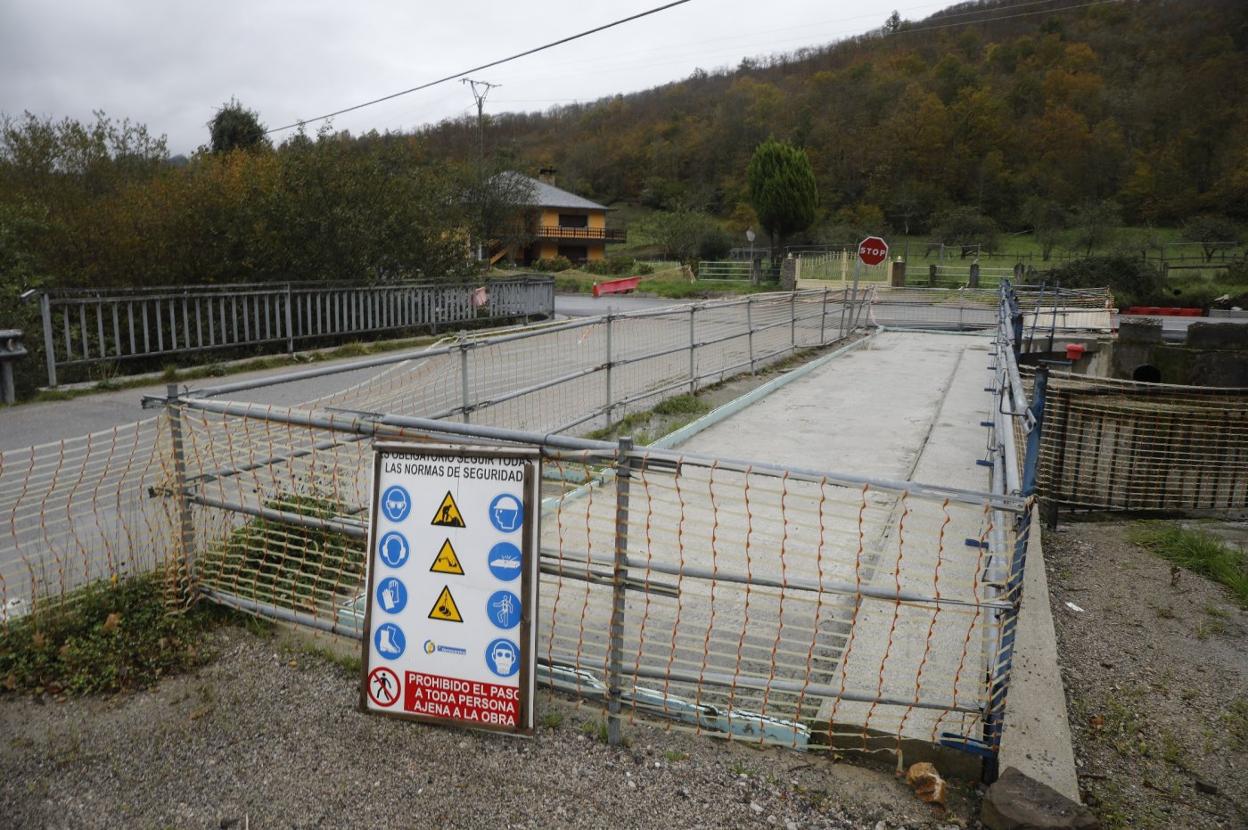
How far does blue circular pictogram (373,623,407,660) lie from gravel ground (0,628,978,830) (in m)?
0.41

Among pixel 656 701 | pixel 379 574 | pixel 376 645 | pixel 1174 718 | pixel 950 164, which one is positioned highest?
pixel 950 164

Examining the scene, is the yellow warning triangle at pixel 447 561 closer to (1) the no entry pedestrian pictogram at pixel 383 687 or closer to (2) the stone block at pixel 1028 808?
(1) the no entry pedestrian pictogram at pixel 383 687

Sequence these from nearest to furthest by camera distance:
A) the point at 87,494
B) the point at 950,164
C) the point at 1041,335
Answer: the point at 87,494, the point at 1041,335, the point at 950,164

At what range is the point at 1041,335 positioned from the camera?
23062 millimetres

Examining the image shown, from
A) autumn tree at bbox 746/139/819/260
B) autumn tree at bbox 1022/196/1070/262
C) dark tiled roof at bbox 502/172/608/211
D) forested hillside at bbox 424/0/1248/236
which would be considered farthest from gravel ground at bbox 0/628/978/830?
dark tiled roof at bbox 502/172/608/211

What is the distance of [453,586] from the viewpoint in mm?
3604

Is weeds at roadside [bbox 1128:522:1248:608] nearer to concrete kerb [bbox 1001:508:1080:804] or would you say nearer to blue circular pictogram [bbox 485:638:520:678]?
concrete kerb [bbox 1001:508:1080:804]

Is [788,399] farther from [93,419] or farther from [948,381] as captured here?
[93,419]

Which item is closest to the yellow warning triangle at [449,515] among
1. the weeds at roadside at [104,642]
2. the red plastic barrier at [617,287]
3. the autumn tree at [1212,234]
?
the weeds at roadside at [104,642]

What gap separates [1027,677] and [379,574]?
307cm

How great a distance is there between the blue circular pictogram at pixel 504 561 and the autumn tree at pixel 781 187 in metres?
57.6

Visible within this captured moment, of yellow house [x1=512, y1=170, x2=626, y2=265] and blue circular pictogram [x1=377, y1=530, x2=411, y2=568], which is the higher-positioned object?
yellow house [x1=512, y1=170, x2=626, y2=265]

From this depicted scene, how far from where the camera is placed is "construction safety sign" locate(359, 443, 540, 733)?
351 cm

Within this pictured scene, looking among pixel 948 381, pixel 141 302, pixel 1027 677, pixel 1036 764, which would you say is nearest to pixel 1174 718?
pixel 1027 677
